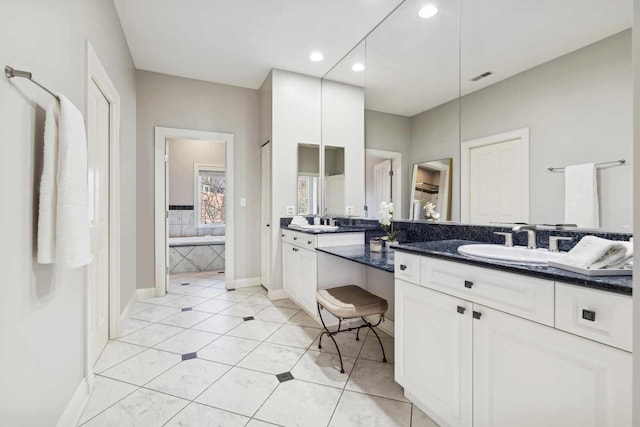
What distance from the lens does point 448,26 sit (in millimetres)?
1974

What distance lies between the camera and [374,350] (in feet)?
7.29

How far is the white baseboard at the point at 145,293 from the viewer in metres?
3.42

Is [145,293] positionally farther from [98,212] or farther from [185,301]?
[98,212]

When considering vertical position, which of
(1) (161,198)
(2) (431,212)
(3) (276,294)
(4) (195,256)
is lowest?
(3) (276,294)

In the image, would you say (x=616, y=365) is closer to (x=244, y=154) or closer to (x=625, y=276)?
(x=625, y=276)

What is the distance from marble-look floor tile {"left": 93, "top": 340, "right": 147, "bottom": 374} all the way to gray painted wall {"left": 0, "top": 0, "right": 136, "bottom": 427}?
43 centimetres

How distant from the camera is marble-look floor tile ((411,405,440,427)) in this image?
1.44 meters

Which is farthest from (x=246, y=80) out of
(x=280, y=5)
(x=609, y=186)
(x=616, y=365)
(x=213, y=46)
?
(x=616, y=365)

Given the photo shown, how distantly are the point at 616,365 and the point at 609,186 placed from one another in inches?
30.4

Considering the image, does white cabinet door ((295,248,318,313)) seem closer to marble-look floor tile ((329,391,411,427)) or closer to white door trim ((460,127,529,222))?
marble-look floor tile ((329,391,411,427))

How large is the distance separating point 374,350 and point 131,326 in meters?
2.23

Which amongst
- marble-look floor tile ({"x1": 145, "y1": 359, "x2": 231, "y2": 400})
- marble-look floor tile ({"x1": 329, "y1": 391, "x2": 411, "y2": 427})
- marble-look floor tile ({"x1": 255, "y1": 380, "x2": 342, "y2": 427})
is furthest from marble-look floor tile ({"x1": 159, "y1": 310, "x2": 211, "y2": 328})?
marble-look floor tile ({"x1": 329, "y1": 391, "x2": 411, "y2": 427})

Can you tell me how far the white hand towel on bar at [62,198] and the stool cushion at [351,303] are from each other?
54.7 inches

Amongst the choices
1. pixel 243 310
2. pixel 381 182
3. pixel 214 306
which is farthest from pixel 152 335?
pixel 381 182
